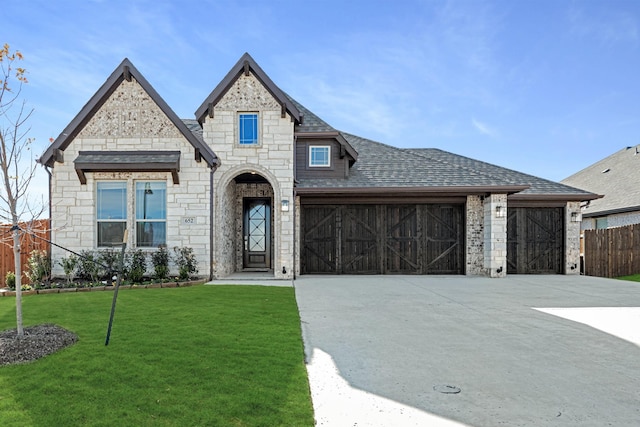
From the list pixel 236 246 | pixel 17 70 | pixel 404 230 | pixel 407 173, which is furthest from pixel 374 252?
pixel 17 70

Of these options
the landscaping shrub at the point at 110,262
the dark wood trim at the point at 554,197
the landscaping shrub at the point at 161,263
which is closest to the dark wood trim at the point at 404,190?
the dark wood trim at the point at 554,197

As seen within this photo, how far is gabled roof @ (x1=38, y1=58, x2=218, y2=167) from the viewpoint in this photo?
11500 millimetres

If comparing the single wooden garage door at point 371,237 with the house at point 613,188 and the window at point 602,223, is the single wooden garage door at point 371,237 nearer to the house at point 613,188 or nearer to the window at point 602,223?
the house at point 613,188

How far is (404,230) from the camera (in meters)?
14.1

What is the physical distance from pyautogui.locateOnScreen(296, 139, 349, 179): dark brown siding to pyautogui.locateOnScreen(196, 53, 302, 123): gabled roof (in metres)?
1.95

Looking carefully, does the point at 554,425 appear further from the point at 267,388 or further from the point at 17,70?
the point at 17,70

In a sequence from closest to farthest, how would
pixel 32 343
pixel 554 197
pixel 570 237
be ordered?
pixel 32 343 < pixel 554 197 < pixel 570 237

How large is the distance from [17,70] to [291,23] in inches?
280

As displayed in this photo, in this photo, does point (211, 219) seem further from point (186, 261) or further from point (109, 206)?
point (109, 206)

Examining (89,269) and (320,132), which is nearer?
(89,269)

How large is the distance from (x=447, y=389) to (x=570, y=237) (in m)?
14.0

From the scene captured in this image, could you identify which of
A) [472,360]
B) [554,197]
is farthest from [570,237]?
[472,360]

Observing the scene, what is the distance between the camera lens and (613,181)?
73.4 feet

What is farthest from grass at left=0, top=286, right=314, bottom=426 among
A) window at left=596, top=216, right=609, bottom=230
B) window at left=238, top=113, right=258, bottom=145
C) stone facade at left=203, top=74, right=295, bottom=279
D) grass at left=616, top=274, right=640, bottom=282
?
window at left=596, top=216, right=609, bottom=230
